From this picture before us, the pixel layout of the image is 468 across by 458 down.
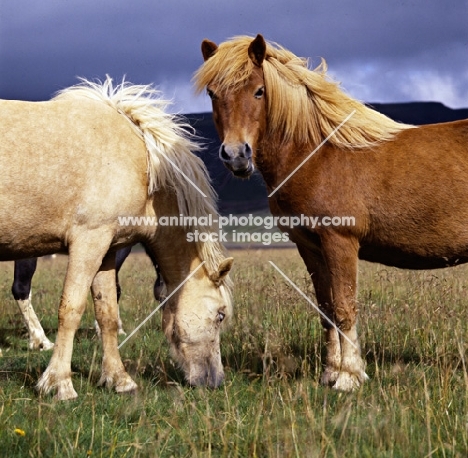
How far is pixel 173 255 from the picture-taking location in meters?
5.31

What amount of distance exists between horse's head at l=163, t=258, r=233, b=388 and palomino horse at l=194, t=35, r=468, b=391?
0.84 m

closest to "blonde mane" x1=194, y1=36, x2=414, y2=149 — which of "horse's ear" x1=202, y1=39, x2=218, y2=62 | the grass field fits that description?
"horse's ear" x1=202, y1=39, x2=218, y2=62

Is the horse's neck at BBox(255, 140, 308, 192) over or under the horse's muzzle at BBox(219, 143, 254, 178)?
over

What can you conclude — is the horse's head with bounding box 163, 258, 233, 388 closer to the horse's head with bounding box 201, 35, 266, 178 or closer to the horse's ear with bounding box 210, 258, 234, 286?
the horse's ear with bounding box 210, 258, 234, 286

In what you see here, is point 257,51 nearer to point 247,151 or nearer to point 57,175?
point 247,151

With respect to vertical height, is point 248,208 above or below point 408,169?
above

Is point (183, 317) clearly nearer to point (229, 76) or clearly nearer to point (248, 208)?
point (229, 76)

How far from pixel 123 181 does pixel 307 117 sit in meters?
1.65

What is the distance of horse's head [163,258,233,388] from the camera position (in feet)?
16.2

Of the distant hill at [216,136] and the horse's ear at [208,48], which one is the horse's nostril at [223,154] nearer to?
the horse's ear at [208,48]

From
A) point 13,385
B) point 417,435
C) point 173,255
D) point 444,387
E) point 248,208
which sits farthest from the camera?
point 248,208

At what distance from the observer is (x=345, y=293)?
15.4ft

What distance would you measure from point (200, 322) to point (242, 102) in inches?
75.2

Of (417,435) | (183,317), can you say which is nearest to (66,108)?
(183,317)
